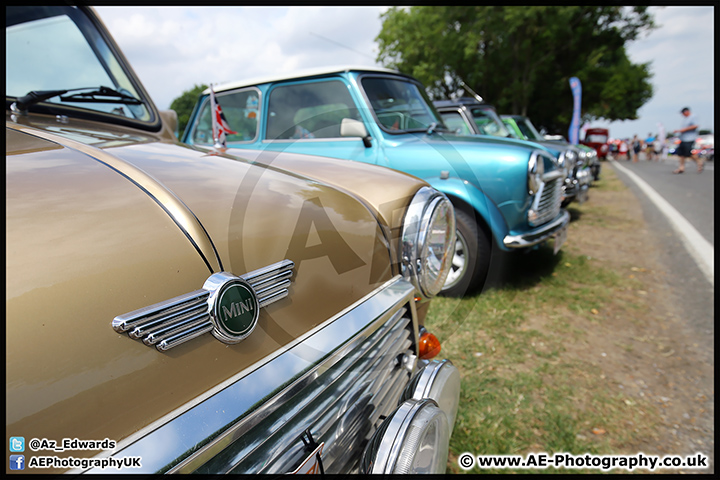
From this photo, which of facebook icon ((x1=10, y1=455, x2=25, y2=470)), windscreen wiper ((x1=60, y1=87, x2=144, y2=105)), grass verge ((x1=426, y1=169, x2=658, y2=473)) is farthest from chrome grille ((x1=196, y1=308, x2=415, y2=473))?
windscreen wiper ((x1=60, y1=87, x2=144, y2=105))

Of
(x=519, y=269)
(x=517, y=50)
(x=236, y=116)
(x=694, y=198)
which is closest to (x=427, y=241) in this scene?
(x=519, y=269)

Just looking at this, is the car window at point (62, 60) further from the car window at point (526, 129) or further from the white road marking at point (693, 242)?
the car window at point (526, 129)

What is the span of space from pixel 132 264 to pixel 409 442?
28.5 inches

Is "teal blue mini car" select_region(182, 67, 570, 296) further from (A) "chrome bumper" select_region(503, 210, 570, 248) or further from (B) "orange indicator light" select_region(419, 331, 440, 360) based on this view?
(B) "orange indicator light" select_region(419, 331, 440, 360)

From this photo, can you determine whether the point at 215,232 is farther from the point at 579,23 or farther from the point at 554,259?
the point at 579,23

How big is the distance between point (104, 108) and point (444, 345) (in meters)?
2.30

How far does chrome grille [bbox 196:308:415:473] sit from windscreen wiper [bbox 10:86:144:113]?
1507 mm

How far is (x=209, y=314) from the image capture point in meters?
0.73

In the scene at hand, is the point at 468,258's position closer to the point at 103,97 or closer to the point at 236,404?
the point at 103,97

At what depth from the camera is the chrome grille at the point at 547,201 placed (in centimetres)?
337

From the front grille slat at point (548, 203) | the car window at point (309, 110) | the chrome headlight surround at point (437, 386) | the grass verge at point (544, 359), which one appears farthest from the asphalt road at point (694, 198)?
the chrome headlight surround at point (437, 386)

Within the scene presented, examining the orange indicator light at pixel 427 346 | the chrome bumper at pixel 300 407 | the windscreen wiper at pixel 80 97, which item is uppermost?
the windscreen wiper at pixel 80 97

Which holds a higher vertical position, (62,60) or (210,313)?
(62,60)

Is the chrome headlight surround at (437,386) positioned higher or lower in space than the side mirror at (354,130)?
lower
